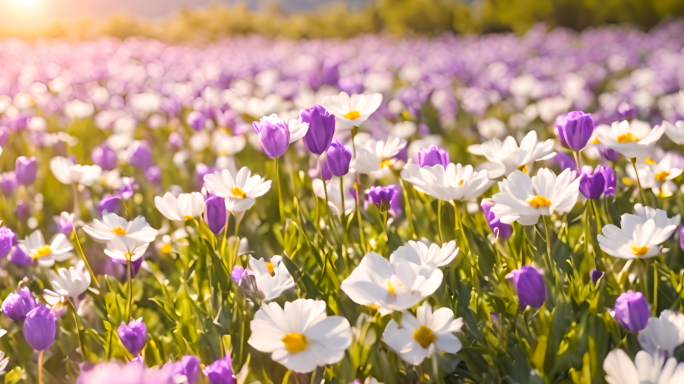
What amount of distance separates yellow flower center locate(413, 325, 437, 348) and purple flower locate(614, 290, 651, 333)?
33 centimetres

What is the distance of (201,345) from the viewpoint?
3.65ft

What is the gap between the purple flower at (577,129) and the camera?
120cm

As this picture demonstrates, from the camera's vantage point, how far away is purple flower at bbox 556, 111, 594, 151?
1.20 metres

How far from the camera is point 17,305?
1077 mm

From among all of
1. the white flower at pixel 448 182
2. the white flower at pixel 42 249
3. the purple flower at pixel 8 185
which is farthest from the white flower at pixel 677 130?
the purple flower at pixel 8 185

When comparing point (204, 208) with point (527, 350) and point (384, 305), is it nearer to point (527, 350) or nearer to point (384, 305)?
point (384, 305)

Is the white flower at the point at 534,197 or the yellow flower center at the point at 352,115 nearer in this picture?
the white flower at the point at 534,197

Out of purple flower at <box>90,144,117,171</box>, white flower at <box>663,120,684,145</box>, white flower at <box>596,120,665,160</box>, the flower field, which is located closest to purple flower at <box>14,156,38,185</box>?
the flower field

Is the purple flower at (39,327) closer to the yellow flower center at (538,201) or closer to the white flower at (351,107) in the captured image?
the white flower at (351,107)

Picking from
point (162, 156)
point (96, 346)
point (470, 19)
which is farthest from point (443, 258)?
point (470, 19)

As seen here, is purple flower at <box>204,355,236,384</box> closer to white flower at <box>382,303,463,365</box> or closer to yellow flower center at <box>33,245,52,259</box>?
white flower at <box>382,303,463,365</box>

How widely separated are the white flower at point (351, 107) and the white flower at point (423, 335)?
520mm

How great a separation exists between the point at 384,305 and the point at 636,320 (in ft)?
1.49

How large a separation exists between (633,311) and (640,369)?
175mm
